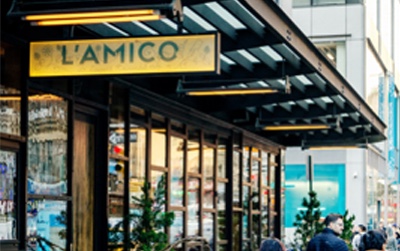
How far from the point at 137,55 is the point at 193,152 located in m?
9.17

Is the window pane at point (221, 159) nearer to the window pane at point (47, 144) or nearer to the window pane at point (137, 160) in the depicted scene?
the window pane at point (137, 160)

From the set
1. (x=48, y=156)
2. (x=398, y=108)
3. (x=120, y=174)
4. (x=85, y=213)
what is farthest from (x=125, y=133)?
(x=398, y=108)

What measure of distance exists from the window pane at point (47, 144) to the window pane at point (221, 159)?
8560 millimetres

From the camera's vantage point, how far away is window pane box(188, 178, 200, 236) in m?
19.7

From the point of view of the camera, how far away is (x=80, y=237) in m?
14.3

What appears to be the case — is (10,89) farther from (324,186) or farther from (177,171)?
(324,186)

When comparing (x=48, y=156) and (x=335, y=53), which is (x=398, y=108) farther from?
(x=48, y=156)

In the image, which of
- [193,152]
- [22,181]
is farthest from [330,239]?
[193,152]

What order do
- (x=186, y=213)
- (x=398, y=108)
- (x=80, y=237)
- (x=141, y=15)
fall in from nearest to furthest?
(x=141, y=15), (x=80, y=237), (x=186, y=213), (x=398, y=108)

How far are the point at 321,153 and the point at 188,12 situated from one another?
38417 millimetres

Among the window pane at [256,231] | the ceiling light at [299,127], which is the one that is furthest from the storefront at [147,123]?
the window pane at [256,231]

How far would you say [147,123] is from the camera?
17156 mm

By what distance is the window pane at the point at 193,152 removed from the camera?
1986cm

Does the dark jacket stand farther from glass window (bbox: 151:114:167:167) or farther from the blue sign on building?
the blue sign on building
